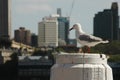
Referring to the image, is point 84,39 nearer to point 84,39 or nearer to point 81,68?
point 84,39

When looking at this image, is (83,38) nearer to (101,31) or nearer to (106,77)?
(106,77)

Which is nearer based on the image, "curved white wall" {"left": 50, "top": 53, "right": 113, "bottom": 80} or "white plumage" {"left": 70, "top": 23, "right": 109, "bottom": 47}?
"curved white wall" {"left": 50, "top": 53, "right": 113, "bottom": 80}

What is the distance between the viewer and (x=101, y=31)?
614 ft

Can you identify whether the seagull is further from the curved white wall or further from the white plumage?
the curved white wall

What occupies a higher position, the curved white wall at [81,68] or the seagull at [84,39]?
the seagull at [84,39]

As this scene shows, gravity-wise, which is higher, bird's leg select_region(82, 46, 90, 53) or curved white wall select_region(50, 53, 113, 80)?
bird's leg select_region(82, 46, 90, 53)

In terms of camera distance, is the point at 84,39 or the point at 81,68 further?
the point at 84,39

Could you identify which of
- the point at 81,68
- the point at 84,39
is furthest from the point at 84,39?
the point at 81,68

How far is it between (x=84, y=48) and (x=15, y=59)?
13958 centimetres

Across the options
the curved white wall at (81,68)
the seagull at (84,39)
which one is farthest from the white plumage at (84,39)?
the curved white wall at (81,68)

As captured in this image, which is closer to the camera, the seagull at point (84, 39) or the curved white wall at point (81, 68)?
the curved white wall at point (81, 68)

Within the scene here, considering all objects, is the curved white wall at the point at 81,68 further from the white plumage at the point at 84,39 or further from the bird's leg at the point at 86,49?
the white plumage at the point at 84,39

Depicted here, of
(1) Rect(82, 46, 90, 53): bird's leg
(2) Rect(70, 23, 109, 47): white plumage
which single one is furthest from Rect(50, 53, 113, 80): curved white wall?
(2) Rect(70, 23, 109, 47): white plumage

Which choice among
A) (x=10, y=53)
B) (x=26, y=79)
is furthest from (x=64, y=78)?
(x=10, y=53)
